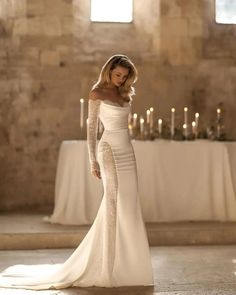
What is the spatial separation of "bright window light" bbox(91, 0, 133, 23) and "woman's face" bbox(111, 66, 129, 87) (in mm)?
5310

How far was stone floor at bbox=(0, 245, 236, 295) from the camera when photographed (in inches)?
176

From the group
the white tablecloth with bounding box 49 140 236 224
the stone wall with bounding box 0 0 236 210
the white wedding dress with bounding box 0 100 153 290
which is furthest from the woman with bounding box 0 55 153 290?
the stone wall with bounding box 0 0 236 210

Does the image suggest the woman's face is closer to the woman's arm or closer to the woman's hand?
the woman's arm

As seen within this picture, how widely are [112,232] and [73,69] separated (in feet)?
16.5

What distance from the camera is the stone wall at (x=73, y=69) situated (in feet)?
29.7

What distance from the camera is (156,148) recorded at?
23.8 feet

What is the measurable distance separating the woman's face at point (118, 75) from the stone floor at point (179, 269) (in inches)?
60.5

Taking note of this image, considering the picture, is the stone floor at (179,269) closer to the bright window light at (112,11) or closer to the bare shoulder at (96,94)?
the bare shoulder at (96,94)

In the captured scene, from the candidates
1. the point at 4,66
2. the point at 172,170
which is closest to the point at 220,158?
the point at 172,170

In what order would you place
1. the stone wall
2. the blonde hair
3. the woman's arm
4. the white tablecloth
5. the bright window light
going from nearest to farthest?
the blonde hair → the woman's arm → the white tablecloth → the stone wall → the bright window light

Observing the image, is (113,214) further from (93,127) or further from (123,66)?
(123,66)

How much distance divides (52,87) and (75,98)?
0.38 m

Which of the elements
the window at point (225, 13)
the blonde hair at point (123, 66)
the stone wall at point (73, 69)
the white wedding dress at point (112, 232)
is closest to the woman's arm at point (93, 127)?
the white wedding dress at point (112, 232)

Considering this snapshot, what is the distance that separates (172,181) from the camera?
7191 mm
